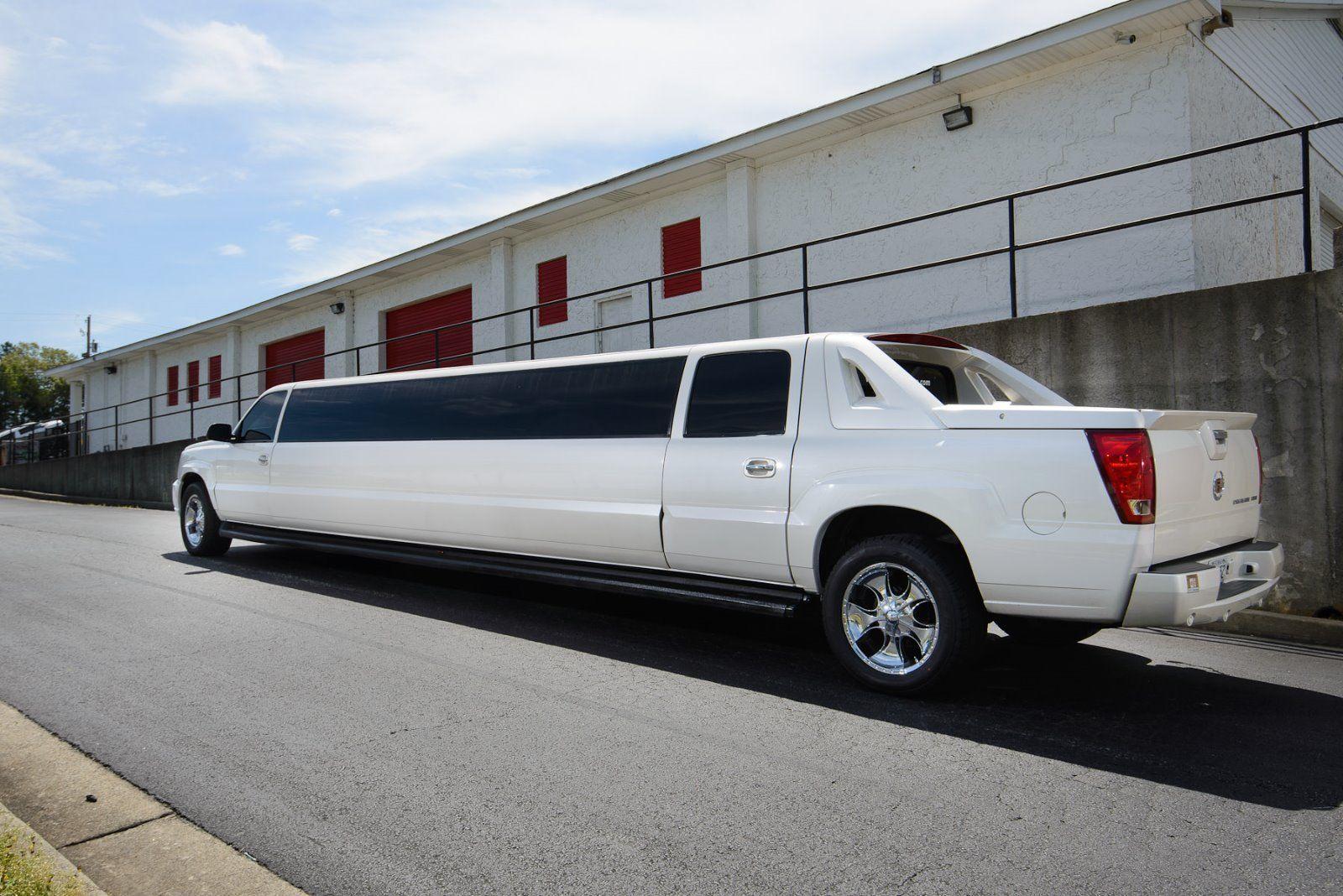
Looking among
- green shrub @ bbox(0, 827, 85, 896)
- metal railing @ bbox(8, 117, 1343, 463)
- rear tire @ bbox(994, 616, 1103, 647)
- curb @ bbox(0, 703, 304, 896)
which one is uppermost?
metal railing @ bbox(8, 117, 1343, 463)

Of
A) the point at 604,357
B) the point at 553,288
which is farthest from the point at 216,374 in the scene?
the point at 604,357

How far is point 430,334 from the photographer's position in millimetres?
20125

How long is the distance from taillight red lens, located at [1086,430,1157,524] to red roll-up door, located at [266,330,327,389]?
2106 cm

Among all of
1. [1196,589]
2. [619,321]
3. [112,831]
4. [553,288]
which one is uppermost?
[553,288]

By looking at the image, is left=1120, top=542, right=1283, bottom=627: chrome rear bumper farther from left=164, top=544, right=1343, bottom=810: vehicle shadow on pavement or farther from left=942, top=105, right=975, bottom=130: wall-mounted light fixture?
left=942, top=105, right=975, bottom=130: wall-mounted light fixture

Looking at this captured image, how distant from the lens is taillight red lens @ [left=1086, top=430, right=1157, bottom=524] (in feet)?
13.8

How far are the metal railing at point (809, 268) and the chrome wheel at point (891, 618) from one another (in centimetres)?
450

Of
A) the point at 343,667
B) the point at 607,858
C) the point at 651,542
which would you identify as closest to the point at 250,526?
the point at 343,667

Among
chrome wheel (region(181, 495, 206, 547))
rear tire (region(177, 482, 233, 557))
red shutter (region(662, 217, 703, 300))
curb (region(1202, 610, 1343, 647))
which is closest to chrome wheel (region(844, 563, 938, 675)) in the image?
curb (region(1202, 610, 1343, 647))

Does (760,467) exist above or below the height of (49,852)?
above

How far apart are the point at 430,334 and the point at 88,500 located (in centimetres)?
1225

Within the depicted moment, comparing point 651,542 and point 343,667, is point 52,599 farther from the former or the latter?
point 651,542

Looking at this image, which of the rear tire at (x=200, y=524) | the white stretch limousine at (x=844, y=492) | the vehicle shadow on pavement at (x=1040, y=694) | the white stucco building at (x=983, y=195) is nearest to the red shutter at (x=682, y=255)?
the white stucco building at (x=983, y=195)

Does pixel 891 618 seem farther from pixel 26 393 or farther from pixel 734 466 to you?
pixel 26 393
